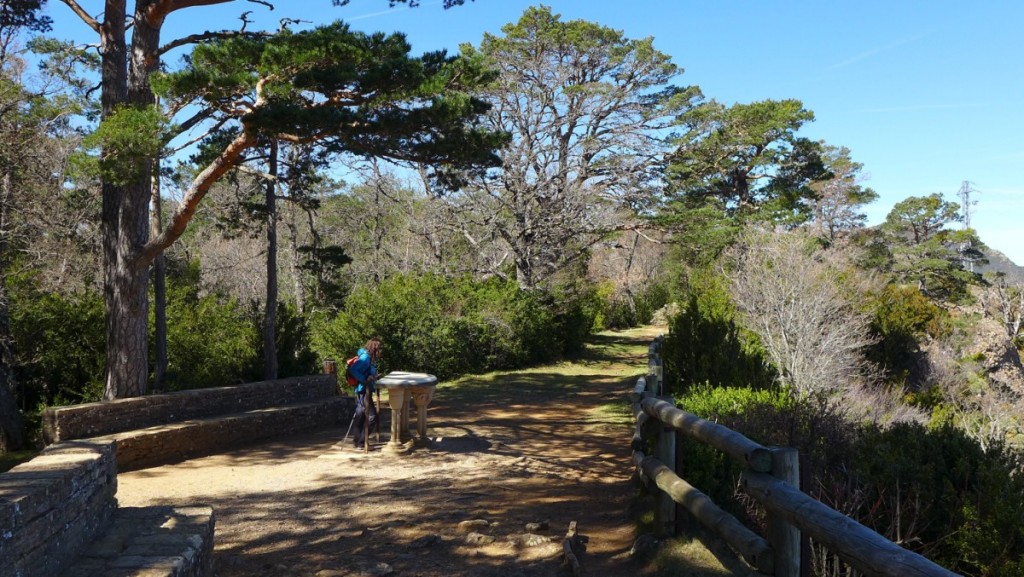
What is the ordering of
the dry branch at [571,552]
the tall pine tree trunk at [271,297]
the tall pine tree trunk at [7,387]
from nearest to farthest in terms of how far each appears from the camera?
the dry branch at [571,552] < the tall pine tree trunk at [7,387] < the tall pine tree trunk at [271,297]

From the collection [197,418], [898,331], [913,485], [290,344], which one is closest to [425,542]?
[913,485]

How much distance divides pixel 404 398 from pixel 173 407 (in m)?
3.55

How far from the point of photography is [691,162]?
24141 mm

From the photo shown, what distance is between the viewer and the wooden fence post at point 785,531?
3.63m

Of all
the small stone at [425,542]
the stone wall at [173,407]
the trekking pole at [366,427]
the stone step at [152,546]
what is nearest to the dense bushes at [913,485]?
the small stone at [425,542]

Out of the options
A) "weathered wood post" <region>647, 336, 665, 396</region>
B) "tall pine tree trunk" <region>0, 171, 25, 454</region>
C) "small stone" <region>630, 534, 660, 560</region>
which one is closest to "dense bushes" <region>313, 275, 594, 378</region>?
"weathered wood post" <region>647, 336, 665, 396</region>

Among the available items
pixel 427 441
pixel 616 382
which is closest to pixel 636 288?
pixel 616 382

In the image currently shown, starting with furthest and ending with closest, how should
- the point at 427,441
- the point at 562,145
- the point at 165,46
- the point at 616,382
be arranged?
the point at 562,145 < the point at 616,382 < the point at 165,46 < the point at 427,441

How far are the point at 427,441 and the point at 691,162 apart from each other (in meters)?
17.1

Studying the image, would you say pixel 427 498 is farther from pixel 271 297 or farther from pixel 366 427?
pixel 271 297

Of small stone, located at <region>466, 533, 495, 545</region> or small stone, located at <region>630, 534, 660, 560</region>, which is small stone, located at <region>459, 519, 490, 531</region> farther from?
small stone, located at <region>630, 534, 660, 560</region>

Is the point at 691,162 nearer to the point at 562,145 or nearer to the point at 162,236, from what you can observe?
the point at 562,145

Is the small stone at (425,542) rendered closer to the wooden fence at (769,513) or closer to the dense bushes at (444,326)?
the wooden fence at (769,513)

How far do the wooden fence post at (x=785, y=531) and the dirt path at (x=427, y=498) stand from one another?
149 centimetres
